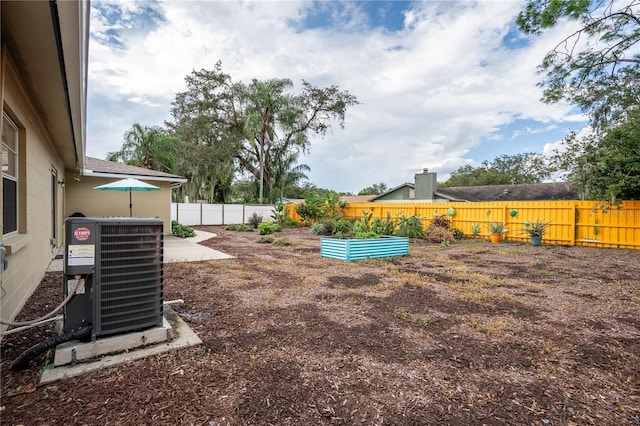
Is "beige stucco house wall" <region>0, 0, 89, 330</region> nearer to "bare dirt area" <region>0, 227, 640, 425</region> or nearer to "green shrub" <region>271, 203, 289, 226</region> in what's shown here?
A: "bare dirt area" <region>0, 227, 640, 425</region>

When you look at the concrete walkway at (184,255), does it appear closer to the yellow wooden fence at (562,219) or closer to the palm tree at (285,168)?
the yellow wooden fence at (562,219)

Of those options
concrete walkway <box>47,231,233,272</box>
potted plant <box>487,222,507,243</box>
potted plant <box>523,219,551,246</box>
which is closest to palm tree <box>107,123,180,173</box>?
concrete walkway <box>47,231,233,272</box>

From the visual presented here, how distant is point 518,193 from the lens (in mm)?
23297

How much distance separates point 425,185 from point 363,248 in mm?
17271

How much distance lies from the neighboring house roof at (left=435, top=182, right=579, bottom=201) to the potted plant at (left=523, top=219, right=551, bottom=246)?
1012cm

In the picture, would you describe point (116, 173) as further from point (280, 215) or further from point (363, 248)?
point (280, 215)

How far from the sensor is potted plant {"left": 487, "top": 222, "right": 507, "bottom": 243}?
11.7 m

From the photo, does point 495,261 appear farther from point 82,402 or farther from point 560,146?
point 82,402

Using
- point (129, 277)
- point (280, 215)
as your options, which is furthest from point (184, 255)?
point (280, 215)

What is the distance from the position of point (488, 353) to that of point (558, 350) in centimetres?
70

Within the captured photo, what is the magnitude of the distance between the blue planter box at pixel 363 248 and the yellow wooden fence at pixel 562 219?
6268 millimetres

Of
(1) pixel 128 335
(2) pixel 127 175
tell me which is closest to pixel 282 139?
(2) pixel 127 175

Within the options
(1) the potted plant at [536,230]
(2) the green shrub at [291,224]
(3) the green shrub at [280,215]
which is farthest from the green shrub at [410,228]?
(3) the green shrub at [280,215]

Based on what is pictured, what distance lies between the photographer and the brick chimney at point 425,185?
75.3 feet
